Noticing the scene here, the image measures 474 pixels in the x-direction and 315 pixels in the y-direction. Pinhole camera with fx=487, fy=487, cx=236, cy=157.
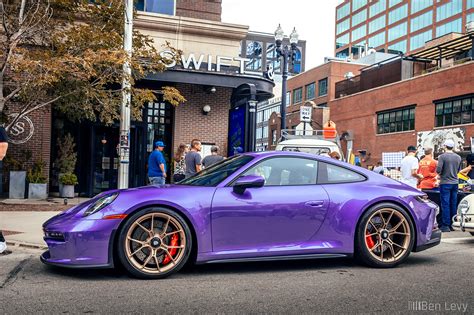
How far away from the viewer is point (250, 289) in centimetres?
468

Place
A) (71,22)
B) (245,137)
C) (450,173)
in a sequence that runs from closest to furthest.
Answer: (450,173)
(71,22)
(245,137)

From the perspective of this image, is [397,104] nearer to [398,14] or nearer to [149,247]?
[149,247]

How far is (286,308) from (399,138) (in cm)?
3792

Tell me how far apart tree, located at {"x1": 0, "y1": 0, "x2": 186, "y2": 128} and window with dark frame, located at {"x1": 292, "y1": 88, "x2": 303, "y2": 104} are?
168 ft

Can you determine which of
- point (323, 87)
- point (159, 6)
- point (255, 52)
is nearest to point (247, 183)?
point (159, 6)

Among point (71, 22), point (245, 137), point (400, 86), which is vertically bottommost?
point (245, 137)

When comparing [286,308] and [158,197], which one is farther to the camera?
[158,197]

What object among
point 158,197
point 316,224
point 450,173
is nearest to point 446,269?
point 316,224

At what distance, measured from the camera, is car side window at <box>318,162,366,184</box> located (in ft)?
18.8

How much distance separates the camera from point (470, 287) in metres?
4.83

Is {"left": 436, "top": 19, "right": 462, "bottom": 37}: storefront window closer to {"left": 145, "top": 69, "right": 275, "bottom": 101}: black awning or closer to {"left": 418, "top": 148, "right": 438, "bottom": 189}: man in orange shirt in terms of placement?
{"left": 145, "top": 69, "right": 275, "bottom": 101}: black awning

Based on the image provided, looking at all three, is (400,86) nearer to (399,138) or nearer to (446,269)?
(399,138)

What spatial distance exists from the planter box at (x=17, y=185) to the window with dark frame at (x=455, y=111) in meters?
28.0

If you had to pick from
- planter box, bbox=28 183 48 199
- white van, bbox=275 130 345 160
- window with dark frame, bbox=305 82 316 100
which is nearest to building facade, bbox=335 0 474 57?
window with dark frame, bbox=305 82 316 100
